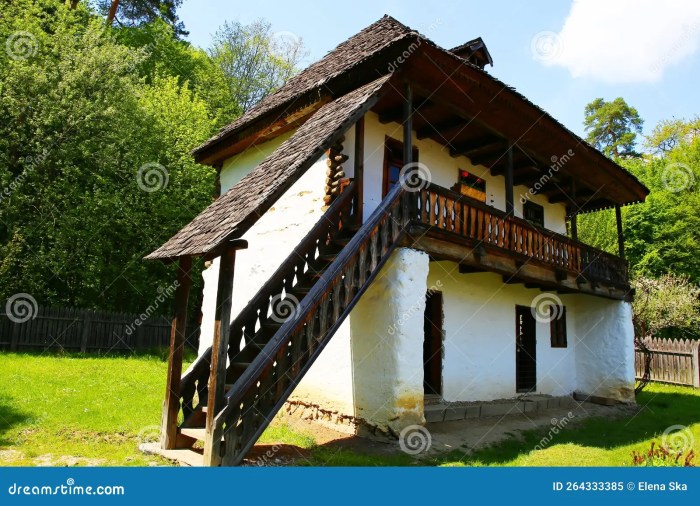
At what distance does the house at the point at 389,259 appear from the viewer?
5.94 m

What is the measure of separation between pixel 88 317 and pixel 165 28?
19.1 m

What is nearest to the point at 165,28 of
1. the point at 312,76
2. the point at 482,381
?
the point at 312,76

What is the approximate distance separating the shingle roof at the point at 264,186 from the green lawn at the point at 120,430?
2543 millimetres

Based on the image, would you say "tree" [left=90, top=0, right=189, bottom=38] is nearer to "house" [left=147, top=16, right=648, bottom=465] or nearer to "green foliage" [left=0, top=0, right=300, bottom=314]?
"green foliage" [left=0, top=0, right=300, bottom=314]

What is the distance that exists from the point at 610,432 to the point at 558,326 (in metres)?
4.52

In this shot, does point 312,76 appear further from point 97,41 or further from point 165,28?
point 165,28

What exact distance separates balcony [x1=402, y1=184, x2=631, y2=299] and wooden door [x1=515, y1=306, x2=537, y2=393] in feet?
2.75

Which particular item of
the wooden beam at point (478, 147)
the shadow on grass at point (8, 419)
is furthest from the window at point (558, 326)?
the shadow on grass at point (8, 419)

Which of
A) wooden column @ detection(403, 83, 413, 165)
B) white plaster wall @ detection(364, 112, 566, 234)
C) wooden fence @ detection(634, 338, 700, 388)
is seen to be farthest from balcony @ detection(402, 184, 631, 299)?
wooden fence @ detection(634, 338, 700, 388)

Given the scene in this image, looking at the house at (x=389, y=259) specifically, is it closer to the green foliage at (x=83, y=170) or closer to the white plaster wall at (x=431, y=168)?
the white plaster wall at (x=431, y=168)

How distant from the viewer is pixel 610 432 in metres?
9.57

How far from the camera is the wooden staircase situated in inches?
208

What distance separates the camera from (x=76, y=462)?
5.45m

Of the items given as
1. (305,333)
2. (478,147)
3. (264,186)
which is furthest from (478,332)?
(264,186)
